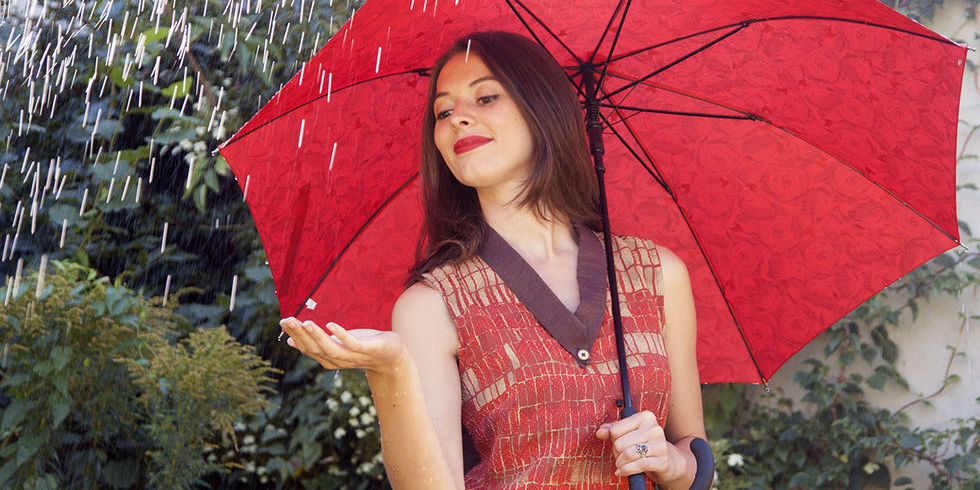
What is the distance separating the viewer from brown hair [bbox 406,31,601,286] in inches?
79.0

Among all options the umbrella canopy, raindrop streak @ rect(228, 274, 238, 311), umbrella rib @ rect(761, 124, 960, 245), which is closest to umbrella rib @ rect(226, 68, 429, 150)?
the umbrella canopy

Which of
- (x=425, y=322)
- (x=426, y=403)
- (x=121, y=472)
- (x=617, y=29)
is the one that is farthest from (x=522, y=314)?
(x=121, y=472)

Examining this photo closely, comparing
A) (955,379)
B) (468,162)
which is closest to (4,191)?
(468,162)

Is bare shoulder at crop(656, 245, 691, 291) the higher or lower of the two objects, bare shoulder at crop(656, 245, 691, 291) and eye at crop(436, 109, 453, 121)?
the lower

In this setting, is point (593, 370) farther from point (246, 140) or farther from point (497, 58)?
point (246, 140)

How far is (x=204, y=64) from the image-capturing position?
442 cm

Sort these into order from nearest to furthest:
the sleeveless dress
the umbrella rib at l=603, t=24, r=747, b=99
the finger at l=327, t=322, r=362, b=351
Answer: the finger at l=327, t=322, r=362, b=351, the sleeveless dress, the umbrella rib at l=603, t=24, r=747, b=99

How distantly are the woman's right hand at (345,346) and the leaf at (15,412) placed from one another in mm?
2399

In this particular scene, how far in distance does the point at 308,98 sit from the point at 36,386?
192 centimetres

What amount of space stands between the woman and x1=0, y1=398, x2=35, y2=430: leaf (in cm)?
193

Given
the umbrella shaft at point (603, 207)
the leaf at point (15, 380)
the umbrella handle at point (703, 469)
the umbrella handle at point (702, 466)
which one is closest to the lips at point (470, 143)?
the umbrella shaft at point (603, 207)

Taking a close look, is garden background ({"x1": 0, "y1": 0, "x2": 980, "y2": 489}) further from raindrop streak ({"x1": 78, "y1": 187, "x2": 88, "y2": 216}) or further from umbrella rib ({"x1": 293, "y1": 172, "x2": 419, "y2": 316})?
umbrella rib ({"x1": 293, "y1": 172, "x2": 419, "y2": 316})

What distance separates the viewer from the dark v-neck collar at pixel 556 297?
6.01 ft

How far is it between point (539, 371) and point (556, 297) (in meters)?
0.16
